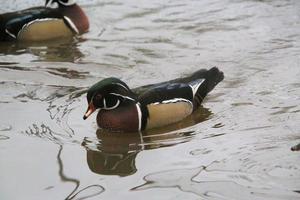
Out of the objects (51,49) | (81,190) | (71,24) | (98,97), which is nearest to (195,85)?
(98,97)

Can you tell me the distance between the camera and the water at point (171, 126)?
5535 millimetres

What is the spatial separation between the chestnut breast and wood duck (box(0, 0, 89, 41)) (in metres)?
3.79

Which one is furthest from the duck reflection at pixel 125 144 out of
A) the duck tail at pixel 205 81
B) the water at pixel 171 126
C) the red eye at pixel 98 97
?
the red eye at pixel 98 97

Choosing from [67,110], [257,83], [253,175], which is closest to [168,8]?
[257,83]

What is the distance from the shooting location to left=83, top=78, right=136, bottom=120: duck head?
6688 mm

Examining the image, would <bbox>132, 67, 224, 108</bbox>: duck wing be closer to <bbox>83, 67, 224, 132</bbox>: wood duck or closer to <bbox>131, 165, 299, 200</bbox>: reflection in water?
<bbox>83, 67, 224, 132</bbox>: wood duck

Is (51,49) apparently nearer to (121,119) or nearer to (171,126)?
(121,119)

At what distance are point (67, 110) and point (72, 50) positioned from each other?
259 centimetres

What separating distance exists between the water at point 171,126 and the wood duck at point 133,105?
0.12 meters

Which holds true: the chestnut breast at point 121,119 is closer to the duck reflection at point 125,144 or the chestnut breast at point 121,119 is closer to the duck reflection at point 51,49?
the duck reflection at point 125,144

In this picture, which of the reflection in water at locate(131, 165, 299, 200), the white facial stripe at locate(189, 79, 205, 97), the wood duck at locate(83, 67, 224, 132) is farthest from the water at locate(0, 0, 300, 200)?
the white facial stripe at locate(189, 79, 205, 97)

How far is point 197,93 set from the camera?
7234 millimetres

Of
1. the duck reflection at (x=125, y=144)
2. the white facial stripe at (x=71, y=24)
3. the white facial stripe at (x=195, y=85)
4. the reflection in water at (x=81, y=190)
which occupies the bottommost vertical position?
the duck reflection at (x=125, y=144)

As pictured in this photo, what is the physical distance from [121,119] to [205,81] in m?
1.12
